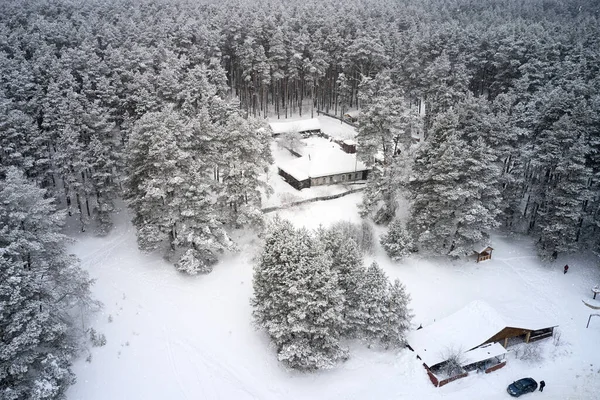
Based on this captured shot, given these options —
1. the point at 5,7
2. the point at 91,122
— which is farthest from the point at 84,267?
the point at 5,7

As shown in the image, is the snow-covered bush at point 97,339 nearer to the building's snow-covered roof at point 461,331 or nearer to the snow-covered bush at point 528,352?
the building's snow-covered roof at point 461,331

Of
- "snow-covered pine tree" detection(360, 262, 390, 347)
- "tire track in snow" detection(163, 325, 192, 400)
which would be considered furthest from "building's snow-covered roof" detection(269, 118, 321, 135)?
"tire track in snow" detection(163, 325, 192, 400)

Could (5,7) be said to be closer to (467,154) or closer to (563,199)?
(467,154)

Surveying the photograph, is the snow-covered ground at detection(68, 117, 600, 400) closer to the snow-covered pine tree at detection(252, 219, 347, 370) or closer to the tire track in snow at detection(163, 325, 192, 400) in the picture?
the tire track in snow at detection(163, 325, 192, 400)

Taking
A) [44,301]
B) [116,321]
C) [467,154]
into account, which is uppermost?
[467,154]

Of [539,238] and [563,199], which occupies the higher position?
[563,199]

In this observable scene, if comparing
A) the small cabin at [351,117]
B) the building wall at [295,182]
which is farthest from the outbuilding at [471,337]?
the small cabin at [351,117]

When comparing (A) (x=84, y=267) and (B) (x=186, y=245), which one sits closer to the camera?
(A) (x=84, y=267)

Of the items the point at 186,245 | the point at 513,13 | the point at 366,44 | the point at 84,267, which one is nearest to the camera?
the point at 84,267
